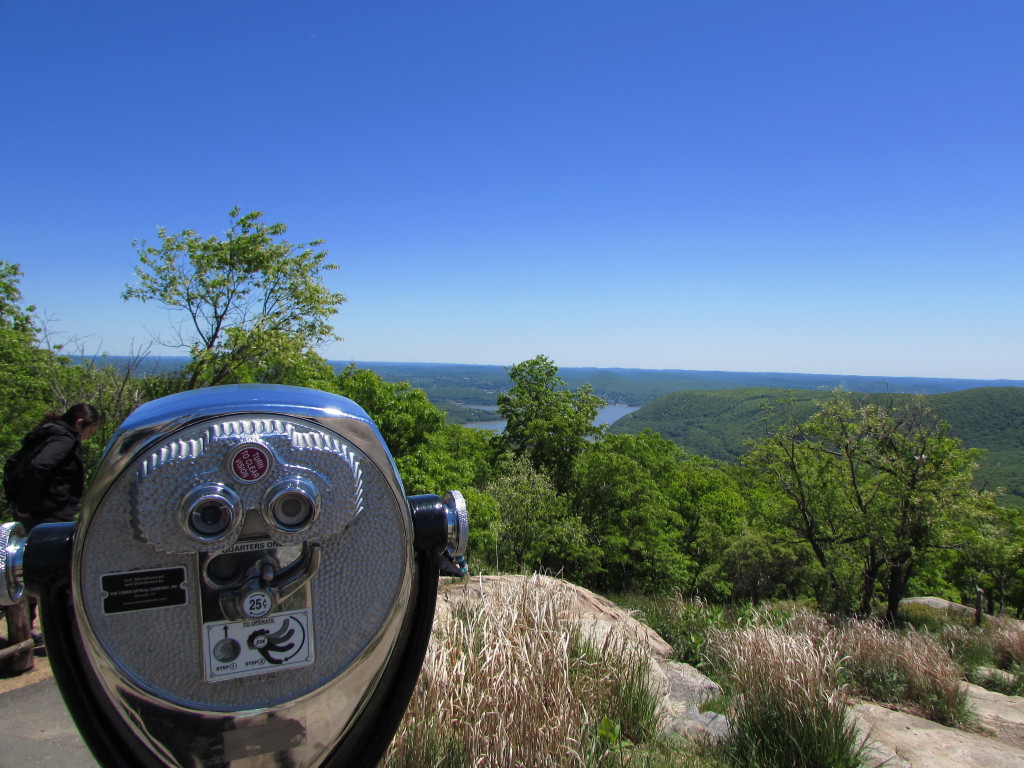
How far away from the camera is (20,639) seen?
431cm

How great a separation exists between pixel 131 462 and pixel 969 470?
20.4 m

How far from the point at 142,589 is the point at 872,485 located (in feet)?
68.9

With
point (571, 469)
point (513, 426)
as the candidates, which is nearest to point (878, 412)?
point (571, 469)

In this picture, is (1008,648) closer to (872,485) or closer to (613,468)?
(872,485)

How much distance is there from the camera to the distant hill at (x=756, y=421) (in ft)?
236

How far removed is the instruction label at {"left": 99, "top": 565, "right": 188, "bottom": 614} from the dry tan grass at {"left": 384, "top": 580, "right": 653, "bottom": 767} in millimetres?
1496

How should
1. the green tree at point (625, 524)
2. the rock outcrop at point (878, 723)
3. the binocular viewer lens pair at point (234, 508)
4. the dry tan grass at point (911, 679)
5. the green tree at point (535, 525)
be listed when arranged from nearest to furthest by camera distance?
the binocular viewer lens pair at point (234, 508) → the rock outcrop at point (878, 723) → the dry tan grass at point (911, 679) → the green tree at point (535, 525) → the green tree at point (625, 524)

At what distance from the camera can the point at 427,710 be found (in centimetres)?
257

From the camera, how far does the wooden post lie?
→ 166 inches

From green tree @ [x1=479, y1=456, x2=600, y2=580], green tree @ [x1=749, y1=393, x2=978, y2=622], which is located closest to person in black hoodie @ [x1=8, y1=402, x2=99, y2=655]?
green tree @ [x1=479, y1=456, x2=600, y2=580]

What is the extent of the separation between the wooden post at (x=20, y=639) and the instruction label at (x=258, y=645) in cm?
403

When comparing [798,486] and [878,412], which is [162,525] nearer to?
[878,412]

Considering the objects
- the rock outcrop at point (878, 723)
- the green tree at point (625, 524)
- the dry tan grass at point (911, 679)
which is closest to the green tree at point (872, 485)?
the green tree at point (625, 524)

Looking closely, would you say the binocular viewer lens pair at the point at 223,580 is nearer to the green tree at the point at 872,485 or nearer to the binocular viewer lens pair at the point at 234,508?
the binocular viewer lens pair at the point at 234,508
